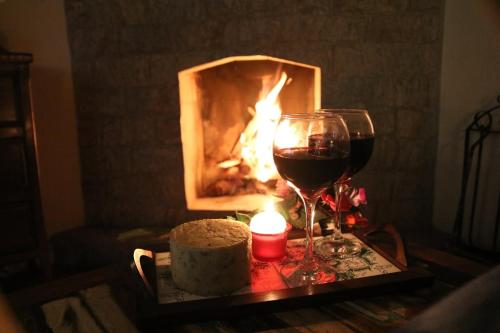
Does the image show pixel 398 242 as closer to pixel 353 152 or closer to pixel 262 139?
pixel 353 152

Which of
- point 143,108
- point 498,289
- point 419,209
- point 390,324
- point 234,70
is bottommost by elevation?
point 419,209

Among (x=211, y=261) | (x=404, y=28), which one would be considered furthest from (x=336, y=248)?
Result: (x=404, y=28)

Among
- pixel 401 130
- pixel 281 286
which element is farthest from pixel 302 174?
pixel 401 130

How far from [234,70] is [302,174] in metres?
1.53

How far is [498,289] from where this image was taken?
0.77 ft

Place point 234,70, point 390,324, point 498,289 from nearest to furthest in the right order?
1. point 498,289
2. point 390,324
3. point 234,70

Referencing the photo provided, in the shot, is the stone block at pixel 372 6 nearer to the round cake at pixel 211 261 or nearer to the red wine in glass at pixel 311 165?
the red wine in glass at pixel 311 165

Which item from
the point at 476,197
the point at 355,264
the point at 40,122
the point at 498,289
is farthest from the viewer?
the point at 40,122

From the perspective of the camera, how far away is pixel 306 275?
0.67 m

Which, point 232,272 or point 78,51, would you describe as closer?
point 232,272

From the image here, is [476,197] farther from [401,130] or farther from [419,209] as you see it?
[401,130]

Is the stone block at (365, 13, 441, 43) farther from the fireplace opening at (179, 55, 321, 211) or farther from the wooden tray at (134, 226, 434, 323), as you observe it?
the wooden tray at (134, 226, 434, 323)

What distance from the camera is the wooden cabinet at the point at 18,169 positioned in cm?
152

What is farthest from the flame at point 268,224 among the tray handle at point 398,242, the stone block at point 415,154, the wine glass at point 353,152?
the stone block at point 415,154
